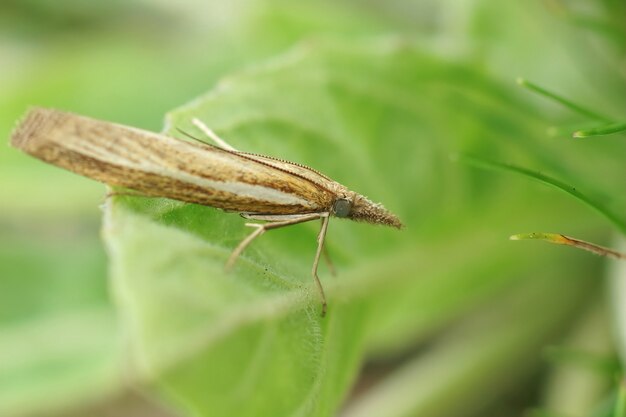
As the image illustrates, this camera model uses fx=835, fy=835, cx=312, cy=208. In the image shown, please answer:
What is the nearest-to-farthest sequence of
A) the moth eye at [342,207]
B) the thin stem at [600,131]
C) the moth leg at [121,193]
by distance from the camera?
the moth leg at [121,193], the thin stem at [600,131], the moth eye at [342,207]

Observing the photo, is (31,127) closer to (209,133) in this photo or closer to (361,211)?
(209,133)

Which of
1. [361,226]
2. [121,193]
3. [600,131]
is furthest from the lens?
[361,226]

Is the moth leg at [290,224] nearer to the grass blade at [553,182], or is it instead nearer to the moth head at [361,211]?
the moth head at [361,211]

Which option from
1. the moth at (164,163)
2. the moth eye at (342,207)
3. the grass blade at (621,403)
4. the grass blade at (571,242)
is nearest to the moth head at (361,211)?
the moth eye at (342,207)

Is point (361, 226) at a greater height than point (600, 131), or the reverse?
point (600, 131)

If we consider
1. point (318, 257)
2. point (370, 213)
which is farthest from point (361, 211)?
point (318, 257)

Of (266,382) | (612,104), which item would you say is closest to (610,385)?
(612,104)

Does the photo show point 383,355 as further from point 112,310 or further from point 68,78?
point 68,78
